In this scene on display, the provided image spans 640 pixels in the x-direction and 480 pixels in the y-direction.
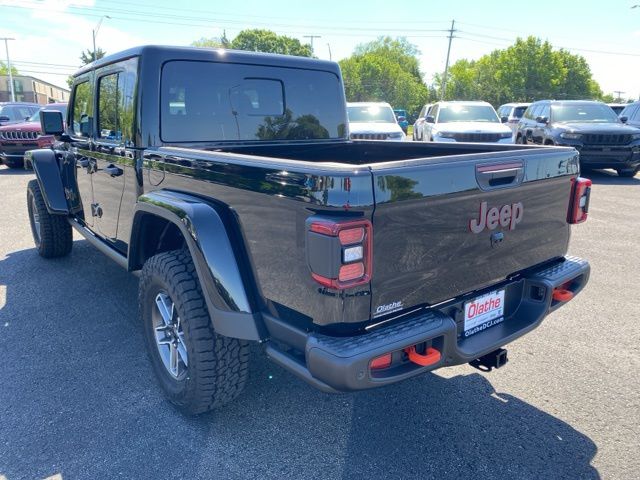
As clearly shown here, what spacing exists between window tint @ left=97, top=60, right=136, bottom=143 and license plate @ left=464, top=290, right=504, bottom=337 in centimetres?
239

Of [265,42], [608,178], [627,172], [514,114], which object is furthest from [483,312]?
[265,42]

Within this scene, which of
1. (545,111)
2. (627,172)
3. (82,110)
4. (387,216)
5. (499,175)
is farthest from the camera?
(545,111)

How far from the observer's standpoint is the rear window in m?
3.24

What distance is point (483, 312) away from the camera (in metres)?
2.45

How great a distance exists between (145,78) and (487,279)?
94.2 inches

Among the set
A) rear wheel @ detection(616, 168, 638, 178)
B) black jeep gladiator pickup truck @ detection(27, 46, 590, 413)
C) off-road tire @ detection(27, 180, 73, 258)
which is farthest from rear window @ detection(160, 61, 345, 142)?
rear wheel @ detection(616, 168, 638, 178)

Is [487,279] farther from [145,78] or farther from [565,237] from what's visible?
[145,78]

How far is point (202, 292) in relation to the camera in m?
2.55

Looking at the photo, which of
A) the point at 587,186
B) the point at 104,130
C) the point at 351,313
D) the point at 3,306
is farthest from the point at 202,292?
the point at 3,306

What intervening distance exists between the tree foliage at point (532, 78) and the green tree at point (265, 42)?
2544 centimetres

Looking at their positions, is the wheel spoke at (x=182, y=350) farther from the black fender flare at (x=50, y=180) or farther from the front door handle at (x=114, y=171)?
the black fender flare at (x=50, y=180)

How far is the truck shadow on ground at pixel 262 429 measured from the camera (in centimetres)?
237

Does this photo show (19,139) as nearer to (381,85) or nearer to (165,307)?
(165,307)

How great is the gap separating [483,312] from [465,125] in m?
11.0
